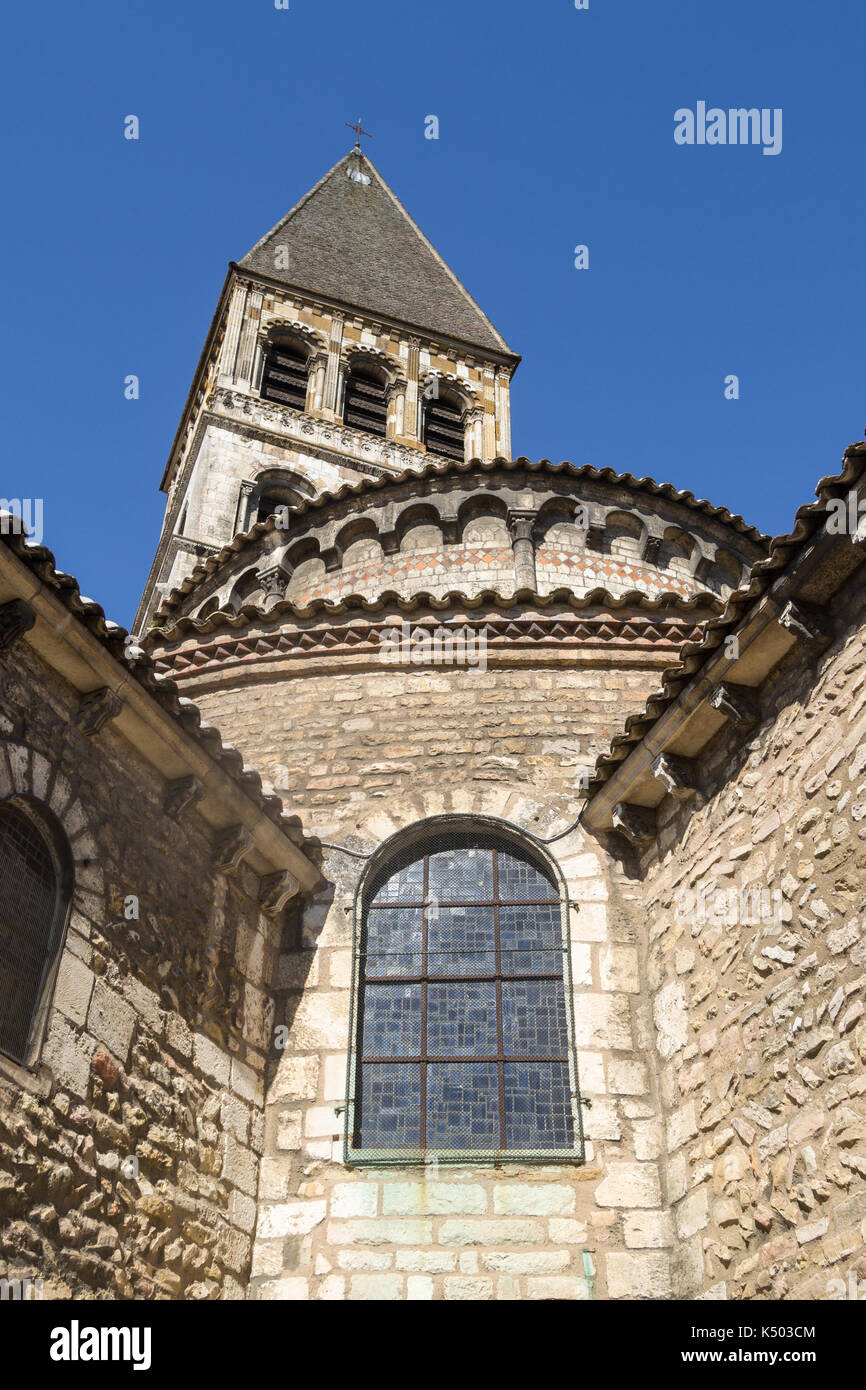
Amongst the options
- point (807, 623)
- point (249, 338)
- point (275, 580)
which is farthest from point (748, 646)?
point (249, 338)

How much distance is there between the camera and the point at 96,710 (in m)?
6.95

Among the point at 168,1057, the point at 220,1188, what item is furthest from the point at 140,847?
the point at 220,1188

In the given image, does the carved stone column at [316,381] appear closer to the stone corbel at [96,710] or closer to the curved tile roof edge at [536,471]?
the curved tile roof edge at [536,471]

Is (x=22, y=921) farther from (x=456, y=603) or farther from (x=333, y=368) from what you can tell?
(x=333, y=368)

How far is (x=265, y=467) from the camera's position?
2636cm

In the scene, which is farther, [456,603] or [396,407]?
[396,407]

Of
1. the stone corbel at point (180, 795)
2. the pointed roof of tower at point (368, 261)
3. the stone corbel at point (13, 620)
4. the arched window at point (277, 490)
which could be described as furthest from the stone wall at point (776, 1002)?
the pointed roof of tower at point (368, 261)

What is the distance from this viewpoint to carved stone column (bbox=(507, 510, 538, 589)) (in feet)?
40.4

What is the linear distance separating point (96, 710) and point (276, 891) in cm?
193

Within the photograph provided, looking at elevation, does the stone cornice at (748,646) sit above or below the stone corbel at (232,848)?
above

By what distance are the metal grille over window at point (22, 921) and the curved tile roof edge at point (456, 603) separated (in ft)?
13.1

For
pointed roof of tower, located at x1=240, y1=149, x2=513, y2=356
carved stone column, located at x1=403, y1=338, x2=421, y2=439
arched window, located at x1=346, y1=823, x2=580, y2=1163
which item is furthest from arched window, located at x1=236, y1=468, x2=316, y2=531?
arched window, located at x1=346, y1=823, x2=580, y2=1163

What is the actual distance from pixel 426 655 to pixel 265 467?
1739 centimetres

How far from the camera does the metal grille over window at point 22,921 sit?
6109 millimetres
